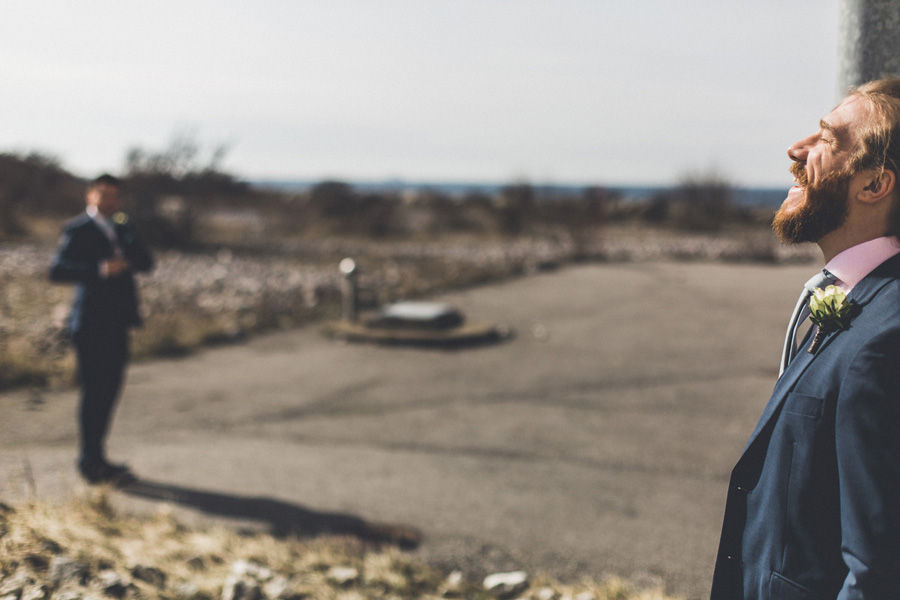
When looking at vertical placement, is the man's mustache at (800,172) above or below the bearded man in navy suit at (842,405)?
above

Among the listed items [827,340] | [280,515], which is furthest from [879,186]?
[280,515]

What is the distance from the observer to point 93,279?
491 centimetres

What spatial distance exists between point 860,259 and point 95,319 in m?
4.70

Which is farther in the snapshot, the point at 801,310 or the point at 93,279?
the point at 93,279

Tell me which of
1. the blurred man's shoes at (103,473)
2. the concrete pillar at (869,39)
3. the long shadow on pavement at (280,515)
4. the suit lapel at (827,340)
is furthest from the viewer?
the blurred man's shoes at (103,473)

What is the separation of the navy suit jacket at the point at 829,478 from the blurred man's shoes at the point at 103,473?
4.22 meters

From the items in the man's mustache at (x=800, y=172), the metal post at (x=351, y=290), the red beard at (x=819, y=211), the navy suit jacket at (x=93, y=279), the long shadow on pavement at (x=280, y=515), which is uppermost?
the man's mustache at (x=800, y=172)

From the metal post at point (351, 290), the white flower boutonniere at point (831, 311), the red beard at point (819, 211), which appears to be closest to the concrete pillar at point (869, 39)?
the red beard at point (819, 211)

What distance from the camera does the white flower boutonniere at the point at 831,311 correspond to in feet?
4.70

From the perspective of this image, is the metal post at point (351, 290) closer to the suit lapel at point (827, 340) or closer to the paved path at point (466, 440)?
the paved path at point (466, 440)

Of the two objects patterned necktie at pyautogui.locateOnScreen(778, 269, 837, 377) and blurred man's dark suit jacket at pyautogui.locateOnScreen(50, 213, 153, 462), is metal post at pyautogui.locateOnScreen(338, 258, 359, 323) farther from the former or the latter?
patterned necktie at pyautogui.locateOnScreen(778, 269, 837, 377)

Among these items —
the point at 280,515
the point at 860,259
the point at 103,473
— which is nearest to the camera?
the point at 860,259

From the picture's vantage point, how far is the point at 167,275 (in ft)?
44.6

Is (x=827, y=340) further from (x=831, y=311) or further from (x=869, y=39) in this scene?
(x=869, y=39)
